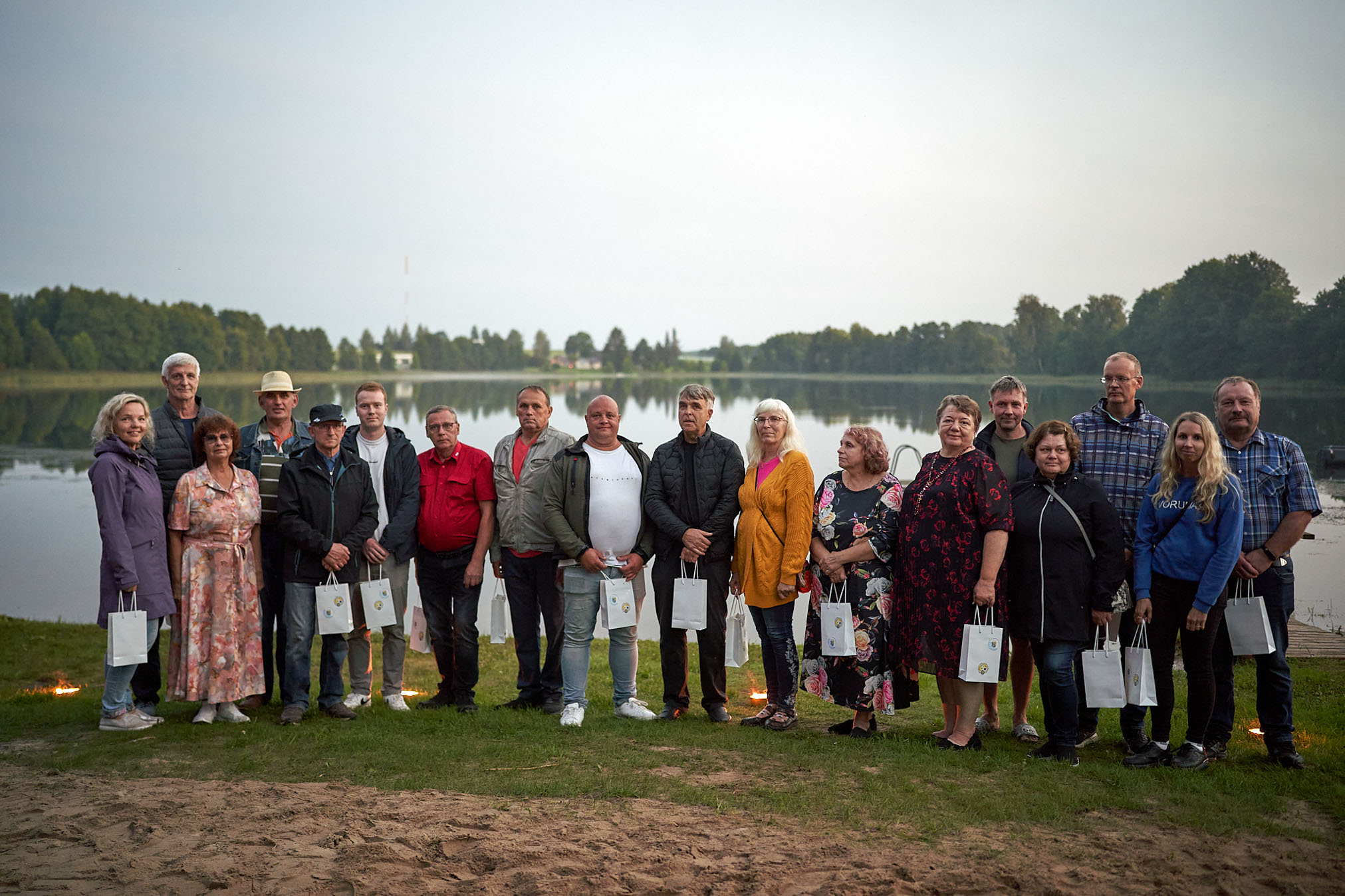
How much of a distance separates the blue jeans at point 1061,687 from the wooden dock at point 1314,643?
15.3ft

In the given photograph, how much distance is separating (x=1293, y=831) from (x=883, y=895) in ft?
6.60

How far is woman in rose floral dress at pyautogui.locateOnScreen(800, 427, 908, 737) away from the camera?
17.7 feet

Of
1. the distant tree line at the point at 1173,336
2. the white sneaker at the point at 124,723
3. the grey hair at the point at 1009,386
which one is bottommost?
the white sneaker at the point at 124,723

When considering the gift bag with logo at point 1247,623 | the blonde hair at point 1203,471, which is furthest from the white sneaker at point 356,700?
the gift bag with logo at point 1247,623

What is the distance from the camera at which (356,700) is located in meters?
6.34

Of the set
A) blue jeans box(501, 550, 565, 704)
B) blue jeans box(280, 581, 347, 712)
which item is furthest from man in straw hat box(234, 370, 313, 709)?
blue jeans box(501, 550, 565, 704)

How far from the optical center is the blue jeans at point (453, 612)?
20.6 ft

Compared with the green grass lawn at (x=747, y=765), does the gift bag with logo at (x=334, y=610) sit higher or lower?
higher

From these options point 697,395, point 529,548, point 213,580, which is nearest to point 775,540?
point 697,395

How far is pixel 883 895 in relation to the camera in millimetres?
3473

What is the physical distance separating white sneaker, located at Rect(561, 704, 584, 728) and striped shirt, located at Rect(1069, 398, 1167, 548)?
337 cm

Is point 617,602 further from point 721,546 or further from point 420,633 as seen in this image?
point 420,633

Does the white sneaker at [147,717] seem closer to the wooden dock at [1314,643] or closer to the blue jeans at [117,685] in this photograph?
the blue jeans at [117,685]

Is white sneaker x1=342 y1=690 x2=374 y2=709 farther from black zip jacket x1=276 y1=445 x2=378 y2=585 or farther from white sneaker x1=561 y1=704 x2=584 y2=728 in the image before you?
white sneaker x1=561 y1=704 x2=584 y2=728
